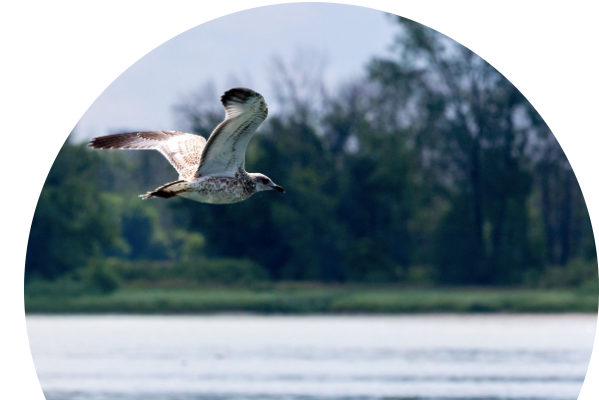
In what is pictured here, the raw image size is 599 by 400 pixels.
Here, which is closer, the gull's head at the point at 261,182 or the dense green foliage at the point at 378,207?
the gull's head at the point at 261,182

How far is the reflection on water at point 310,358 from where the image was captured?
59.1ft

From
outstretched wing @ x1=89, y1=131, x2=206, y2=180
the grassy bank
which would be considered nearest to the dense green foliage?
the grassy bank

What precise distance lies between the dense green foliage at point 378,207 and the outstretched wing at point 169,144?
23.2 meters

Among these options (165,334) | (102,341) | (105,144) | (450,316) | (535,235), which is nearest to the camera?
(105,144)

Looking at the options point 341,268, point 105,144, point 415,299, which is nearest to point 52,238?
point 341,268

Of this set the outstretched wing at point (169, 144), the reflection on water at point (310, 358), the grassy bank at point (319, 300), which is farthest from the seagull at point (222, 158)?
the grassy bank at point (319, 300)

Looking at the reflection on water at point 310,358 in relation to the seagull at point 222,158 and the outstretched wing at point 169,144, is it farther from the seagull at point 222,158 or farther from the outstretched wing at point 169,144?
the seagull at point 222,158

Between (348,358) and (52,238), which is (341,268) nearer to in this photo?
(52,238)

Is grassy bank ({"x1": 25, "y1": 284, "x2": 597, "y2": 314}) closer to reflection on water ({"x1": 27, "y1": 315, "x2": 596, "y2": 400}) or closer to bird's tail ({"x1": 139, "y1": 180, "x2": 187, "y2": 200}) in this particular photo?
reflection on water ({"x1": 27, "y1": 315, "x2": 596, "y2": 400})

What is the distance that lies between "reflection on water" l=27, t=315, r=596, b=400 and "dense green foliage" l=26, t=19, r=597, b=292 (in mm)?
3638

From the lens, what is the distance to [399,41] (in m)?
36.6

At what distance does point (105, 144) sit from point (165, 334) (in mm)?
16673

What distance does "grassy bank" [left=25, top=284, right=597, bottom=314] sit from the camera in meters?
33.1

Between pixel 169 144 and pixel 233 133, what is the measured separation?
68.4 inches
